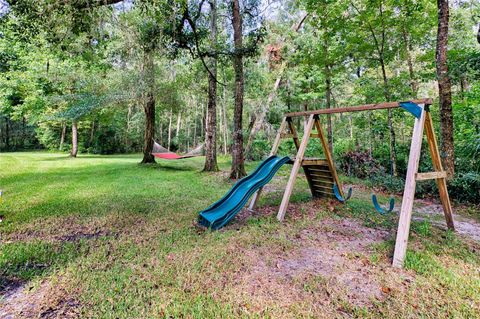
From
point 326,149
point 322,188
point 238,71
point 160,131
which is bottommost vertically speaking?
point 322,188

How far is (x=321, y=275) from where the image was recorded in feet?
6.68

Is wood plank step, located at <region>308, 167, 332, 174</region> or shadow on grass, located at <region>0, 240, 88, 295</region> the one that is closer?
shadow on grass, located at <region>0, 240, 88, 295</region>

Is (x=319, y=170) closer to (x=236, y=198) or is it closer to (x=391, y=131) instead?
(x=236, y=198)

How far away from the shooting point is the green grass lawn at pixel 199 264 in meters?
1.67

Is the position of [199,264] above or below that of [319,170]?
below

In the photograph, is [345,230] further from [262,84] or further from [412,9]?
[262,84]

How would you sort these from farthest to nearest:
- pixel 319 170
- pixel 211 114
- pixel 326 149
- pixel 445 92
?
Result: pixel 211 114
pixel 445 92
pixel 319 170
pixel 326 149

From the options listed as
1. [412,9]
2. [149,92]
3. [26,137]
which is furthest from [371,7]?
[26,137]

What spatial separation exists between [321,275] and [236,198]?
1.56 meters

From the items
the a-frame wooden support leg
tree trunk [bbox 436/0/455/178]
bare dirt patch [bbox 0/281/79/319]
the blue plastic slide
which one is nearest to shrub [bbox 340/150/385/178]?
tree trunk [bbox 436/0/455/178]

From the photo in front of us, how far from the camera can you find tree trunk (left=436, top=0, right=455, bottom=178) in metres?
4.42

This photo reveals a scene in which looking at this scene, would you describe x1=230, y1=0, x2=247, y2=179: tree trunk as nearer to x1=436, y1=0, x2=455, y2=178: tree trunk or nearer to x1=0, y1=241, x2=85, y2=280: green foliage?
x1=436, y1=0, x2=455, y2=178: tree trunk

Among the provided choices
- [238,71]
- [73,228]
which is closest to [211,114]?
[238,71]

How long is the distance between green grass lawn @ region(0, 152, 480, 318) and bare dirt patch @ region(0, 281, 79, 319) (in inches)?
0.7
